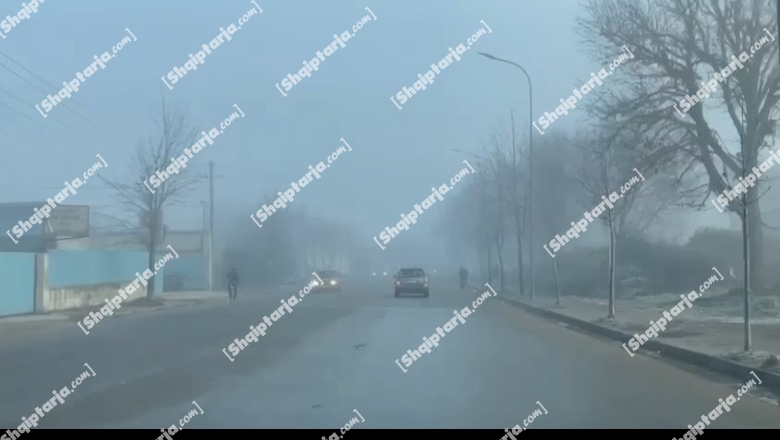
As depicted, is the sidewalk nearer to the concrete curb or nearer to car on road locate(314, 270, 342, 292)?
the concrete curb

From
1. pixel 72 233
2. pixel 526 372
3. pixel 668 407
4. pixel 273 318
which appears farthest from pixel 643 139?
pixel 72 233

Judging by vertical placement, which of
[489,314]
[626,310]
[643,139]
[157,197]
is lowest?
[626,310]

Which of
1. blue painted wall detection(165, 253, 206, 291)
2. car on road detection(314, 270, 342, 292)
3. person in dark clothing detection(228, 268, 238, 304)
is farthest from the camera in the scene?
blue painted wall detection(165, 253, 206, 291)

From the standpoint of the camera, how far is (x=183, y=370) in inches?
657

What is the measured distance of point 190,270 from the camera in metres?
74.2

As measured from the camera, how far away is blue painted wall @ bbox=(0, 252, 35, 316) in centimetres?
3344

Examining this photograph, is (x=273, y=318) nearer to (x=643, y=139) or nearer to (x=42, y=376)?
(x=643, y=139)

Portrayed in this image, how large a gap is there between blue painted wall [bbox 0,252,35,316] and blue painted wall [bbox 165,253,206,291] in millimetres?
35049

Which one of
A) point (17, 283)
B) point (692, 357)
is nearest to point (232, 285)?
point (17, 283)

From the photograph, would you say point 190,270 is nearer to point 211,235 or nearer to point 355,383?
point 211,235

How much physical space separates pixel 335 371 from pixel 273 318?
1615 cm

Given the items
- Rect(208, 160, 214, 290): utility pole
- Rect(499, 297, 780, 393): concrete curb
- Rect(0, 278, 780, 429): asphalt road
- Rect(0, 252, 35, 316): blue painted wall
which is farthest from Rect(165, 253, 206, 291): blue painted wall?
Rect(0, 278, 780, 429): asphalt road

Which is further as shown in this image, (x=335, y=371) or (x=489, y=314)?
(x=489, y=314)

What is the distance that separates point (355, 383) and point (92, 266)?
30.4 m
